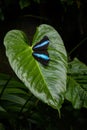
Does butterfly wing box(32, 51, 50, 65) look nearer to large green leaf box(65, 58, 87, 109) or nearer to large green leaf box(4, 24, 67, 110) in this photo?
large green leaf box(4, 24, 67, 110)

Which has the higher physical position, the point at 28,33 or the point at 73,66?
the point at 73,66

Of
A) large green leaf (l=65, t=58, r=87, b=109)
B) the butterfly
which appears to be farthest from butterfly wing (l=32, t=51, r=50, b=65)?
large green leaf (l=65, t=58, r=87, b=109)

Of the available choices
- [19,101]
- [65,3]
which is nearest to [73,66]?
[19,101]

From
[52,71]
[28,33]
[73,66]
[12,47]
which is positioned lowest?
[28,33]

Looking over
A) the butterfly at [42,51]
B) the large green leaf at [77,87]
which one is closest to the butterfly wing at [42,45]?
the butterfly at [42,51]

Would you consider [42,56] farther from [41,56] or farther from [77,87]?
[77,87]

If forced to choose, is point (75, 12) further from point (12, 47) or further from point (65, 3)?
point (12, 47)
